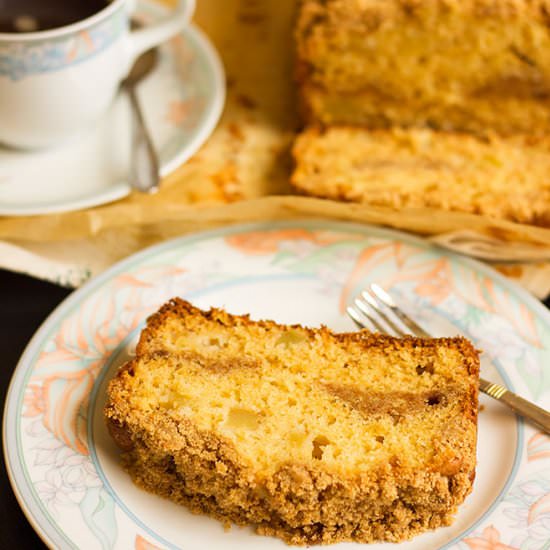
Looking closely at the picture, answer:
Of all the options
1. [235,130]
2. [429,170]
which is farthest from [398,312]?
[235,130]

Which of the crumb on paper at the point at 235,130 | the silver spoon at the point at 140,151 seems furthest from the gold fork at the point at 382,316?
the crumb on paper at the point at 235,130

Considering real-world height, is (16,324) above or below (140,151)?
below

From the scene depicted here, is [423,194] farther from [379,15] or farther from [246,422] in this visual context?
[246,422]

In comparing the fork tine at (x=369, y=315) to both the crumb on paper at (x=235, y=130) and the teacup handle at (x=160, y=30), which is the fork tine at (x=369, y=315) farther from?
the teacup handle at (x=160, y=30)

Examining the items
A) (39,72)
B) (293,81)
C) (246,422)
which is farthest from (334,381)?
(293,81)

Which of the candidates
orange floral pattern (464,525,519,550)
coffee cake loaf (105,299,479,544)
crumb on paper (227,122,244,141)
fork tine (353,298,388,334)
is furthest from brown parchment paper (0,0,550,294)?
orange floral pattern (464,525,519,550)

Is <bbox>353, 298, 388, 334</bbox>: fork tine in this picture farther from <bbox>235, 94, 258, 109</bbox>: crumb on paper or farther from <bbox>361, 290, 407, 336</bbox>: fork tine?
<bbox>235, 94, 258, 109</bbox>: crumb on paper

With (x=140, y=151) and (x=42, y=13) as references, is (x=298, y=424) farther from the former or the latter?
(x=42, y=13)
